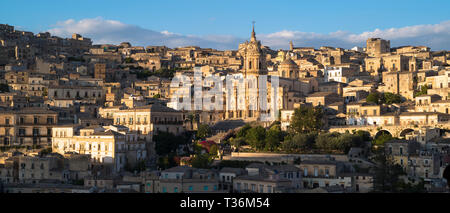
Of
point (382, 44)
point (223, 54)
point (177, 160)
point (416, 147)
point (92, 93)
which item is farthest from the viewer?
point (223, 54)

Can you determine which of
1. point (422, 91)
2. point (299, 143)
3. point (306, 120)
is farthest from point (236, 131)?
point (422, 91)

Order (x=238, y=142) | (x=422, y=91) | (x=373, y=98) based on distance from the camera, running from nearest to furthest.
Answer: (x=238, y=142), (x=373, y=98), (x=422, y=91)

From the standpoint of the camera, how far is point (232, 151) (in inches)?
2083

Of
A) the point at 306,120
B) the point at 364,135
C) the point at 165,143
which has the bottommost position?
the point at 165,143

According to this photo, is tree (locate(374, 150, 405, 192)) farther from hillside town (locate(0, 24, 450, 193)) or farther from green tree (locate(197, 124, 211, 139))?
green tree (locate(197, 124, 211, 139))

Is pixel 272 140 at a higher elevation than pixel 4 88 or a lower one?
lower

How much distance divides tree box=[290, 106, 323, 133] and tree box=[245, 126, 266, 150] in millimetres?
2898

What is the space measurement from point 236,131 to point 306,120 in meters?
7.49

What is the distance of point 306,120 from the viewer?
5466 cm

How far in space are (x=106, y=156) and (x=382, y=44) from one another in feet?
201

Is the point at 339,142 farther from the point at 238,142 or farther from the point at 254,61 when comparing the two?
the point at 254,61

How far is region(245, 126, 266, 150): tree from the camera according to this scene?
52.5 metres

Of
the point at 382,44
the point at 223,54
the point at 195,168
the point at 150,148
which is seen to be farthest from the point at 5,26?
the point at 195,168

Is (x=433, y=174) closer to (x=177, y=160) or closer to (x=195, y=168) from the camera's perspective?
(x=195, y=168)
